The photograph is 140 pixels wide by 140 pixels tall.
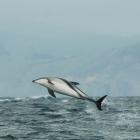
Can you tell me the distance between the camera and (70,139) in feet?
141

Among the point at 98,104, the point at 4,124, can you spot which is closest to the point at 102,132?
the point at 4,124

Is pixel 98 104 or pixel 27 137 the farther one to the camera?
pixel 27 137

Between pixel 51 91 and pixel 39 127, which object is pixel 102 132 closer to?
pixel 39 127

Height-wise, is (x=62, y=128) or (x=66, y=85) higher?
(x=62, y=128)

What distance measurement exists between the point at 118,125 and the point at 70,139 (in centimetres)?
1762

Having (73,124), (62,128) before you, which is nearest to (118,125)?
(73,124)

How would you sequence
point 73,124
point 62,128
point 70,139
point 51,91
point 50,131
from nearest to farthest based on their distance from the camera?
1. point 51,91
2. point 70,139
3. point 50,131
4. point 62,128
5. point 73,124

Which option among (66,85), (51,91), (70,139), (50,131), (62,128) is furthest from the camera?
(62,128)

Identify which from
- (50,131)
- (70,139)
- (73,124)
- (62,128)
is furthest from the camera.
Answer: (73,124)

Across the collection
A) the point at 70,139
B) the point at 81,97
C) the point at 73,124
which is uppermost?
the point at 73,124

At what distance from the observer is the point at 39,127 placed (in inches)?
2100

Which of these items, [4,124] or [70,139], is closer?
[70,139]

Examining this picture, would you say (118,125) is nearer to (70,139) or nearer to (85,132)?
(85,132)

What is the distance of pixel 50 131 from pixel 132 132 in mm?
8414
